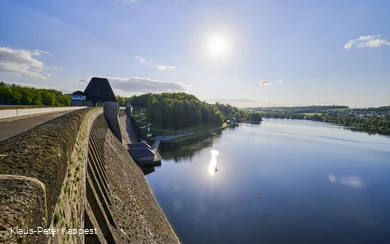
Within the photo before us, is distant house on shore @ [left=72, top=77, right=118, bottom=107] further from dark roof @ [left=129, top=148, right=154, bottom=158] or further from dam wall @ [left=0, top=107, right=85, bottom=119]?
dam wall @ [left=0, top=107, right=85, bottom=119]

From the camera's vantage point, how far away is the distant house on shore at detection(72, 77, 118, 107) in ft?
107

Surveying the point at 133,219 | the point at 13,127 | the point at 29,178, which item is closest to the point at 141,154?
the point at 133,219

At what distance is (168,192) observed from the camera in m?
21.4

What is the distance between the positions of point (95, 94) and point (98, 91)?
2.39ft

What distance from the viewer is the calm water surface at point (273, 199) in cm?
1589

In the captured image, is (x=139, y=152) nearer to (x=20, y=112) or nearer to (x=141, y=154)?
(x=141, y=154)

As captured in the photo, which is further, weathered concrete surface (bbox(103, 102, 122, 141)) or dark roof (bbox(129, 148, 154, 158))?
dark roof (bbox(129, 148, 154, 158))

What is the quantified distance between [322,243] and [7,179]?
19.4m

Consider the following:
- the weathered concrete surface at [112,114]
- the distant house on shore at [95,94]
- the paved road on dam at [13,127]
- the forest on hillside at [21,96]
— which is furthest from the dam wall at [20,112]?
the forest on hillside at [21,96]

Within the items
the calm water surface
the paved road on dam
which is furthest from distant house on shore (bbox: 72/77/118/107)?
the paved road on dam

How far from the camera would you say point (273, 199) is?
2109 cm

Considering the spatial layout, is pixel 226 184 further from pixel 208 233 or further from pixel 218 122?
pixel 218 122

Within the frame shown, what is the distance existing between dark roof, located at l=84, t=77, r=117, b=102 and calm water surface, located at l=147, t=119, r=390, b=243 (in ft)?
48.7

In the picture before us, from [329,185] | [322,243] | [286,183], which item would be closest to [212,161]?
[286,183]
